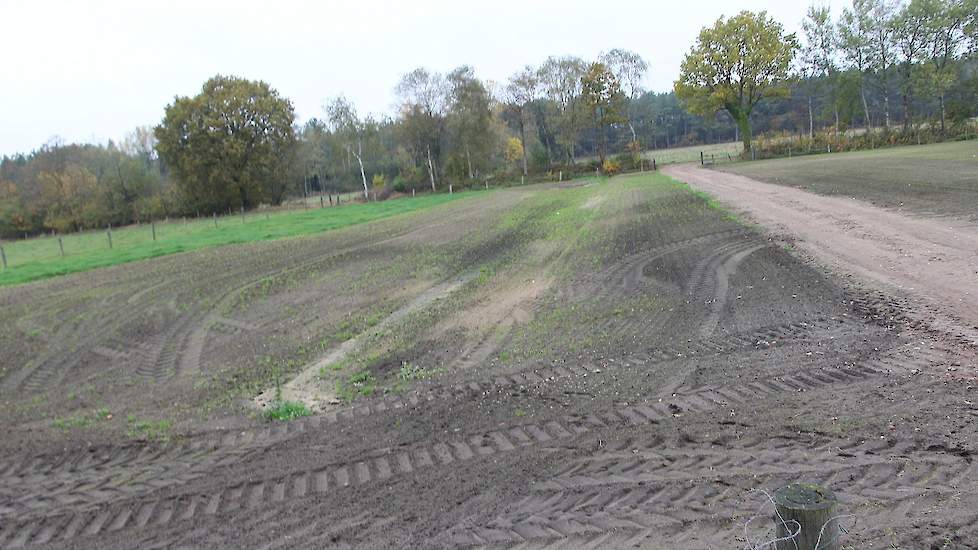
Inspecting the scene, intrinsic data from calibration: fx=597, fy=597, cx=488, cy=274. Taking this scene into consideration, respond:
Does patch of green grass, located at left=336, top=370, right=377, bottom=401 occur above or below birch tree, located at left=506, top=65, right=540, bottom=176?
below

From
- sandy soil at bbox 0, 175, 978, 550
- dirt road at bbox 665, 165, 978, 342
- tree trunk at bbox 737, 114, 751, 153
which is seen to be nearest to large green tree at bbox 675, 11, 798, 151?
tree trunk at bbox 737, 114, 751, 153

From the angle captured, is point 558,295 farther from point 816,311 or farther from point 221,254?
point 221,254

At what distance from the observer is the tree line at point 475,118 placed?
5297 cm

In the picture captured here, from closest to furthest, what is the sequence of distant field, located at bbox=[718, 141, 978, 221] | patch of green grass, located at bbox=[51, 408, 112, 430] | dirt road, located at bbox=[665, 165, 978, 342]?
patch of green grass, located at bbox=[51, 408, 112, 430] < dirt road, located at bbox=[665, 165, 978, 342] < distant field, located at bbox=[718, 141, 978, 221]

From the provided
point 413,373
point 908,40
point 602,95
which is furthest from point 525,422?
point 908,40

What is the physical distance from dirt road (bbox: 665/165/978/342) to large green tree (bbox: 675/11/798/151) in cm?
3790

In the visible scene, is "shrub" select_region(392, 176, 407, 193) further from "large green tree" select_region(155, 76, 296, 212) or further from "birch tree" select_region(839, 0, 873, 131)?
"birch tree" select_region(839, 0, 873, 131)

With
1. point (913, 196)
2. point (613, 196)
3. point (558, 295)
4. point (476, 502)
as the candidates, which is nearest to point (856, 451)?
point (476, 502)

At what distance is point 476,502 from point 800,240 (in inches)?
496

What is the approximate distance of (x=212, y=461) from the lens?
587 cm

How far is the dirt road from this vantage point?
8523mm

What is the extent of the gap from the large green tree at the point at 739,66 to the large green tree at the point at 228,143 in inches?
1516

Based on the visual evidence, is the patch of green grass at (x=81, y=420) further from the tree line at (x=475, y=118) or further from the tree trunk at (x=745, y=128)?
the tree trunk at (x=745, y=128)

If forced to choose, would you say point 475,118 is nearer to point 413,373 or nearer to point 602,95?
point 602,95
